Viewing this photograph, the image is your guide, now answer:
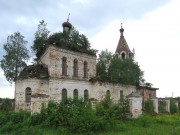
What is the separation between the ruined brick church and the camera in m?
28.5

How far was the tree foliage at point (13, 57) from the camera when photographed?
1235 inches

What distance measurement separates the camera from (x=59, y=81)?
3006cm

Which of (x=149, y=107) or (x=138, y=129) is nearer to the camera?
(x=138, y=129)

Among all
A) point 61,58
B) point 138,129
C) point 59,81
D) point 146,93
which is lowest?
point 138,129

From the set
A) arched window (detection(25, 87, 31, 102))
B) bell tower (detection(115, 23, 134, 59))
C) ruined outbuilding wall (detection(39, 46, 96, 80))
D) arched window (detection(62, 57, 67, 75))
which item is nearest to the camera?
arched window (detection(25, 87, 31, 102))

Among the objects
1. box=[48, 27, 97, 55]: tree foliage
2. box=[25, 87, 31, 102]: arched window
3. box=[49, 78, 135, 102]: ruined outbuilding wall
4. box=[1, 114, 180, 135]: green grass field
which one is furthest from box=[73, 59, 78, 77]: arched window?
box=[1, 114, 180, 135]: green grass field

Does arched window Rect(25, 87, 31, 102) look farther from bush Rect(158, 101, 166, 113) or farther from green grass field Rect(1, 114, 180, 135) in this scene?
bush Rect(158, 101, 166, 113)

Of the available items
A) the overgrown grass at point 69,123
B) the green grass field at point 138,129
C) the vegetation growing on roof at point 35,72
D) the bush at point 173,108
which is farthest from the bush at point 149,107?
the vegetation growing on roof at point 35,72

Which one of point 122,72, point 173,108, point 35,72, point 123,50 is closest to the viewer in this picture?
point 35,72

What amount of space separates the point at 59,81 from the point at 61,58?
2560 millimetres

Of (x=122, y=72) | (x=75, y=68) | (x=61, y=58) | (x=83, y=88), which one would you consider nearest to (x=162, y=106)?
(x=122, y=72)

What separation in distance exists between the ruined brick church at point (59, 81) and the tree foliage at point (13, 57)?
208 cm

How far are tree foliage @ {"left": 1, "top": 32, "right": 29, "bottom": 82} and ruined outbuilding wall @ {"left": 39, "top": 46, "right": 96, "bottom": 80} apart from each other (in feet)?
7.44

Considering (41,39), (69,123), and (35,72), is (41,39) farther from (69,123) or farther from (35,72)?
(69,123)
